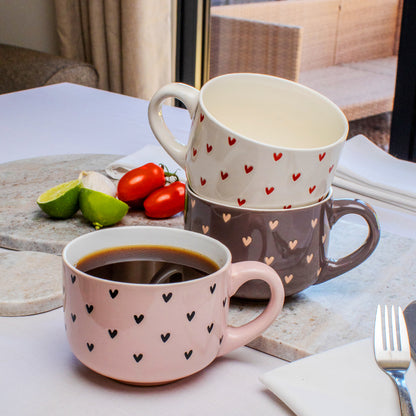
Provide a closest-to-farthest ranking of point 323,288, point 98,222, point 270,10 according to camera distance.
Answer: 1. point 323,288
2. point 98,222
3. point 270,10

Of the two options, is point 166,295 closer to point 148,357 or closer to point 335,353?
point 148,357

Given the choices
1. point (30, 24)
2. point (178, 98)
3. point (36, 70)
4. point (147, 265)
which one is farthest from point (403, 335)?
point (30, 24)

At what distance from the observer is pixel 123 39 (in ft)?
9.64

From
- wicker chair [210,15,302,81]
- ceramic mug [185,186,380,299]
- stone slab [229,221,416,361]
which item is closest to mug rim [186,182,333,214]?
ceramic mug [185,186,380,299]

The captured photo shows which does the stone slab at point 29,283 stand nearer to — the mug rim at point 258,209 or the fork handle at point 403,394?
the mug rim at point 258,209

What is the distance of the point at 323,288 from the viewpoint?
0.65 m

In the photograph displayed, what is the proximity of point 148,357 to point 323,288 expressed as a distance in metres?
0.27

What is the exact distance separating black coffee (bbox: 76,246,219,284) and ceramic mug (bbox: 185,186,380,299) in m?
0.08

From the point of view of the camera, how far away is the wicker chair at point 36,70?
9.18ft

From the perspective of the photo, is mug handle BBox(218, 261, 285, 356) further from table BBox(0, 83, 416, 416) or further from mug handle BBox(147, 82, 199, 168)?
mug handle BBox(147, 82, 199, 168)

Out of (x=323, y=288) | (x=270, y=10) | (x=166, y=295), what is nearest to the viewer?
(x=166, y=295)

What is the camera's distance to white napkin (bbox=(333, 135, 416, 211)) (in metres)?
0.96

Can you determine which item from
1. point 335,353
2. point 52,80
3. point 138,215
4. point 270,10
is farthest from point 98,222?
point 270,10

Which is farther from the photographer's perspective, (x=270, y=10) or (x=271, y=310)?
(x=270, y=10)
